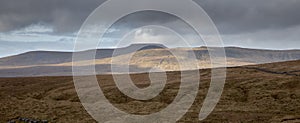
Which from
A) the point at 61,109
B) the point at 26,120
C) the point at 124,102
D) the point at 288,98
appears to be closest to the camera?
the point at 26,120

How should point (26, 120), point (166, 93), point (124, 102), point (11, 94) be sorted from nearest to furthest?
point (26, 120), point (124, 102), point (166, 93), point (11, 94)

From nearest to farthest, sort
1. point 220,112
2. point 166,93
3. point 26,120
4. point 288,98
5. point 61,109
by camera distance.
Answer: point 26,120
point 220,112
point 61,109
point 288,98
point 166,93

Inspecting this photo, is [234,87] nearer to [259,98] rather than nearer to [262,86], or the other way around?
[262,86]

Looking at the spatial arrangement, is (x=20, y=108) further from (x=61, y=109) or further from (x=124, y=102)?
(x=124, y=102)

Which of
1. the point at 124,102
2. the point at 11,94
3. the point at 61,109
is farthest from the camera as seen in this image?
the point at 11,94

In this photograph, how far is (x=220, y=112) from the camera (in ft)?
159

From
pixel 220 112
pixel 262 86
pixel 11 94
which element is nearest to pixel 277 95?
pixel 262 86

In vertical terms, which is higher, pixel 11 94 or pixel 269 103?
pixel 11 94

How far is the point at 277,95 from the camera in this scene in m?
60.4

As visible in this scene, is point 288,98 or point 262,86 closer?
point 288,98

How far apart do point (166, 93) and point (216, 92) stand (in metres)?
10.4

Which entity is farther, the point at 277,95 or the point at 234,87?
the point at 234,87

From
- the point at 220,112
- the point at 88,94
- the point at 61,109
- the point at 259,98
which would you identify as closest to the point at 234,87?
the point at 259,98

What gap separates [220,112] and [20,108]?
109 ft
